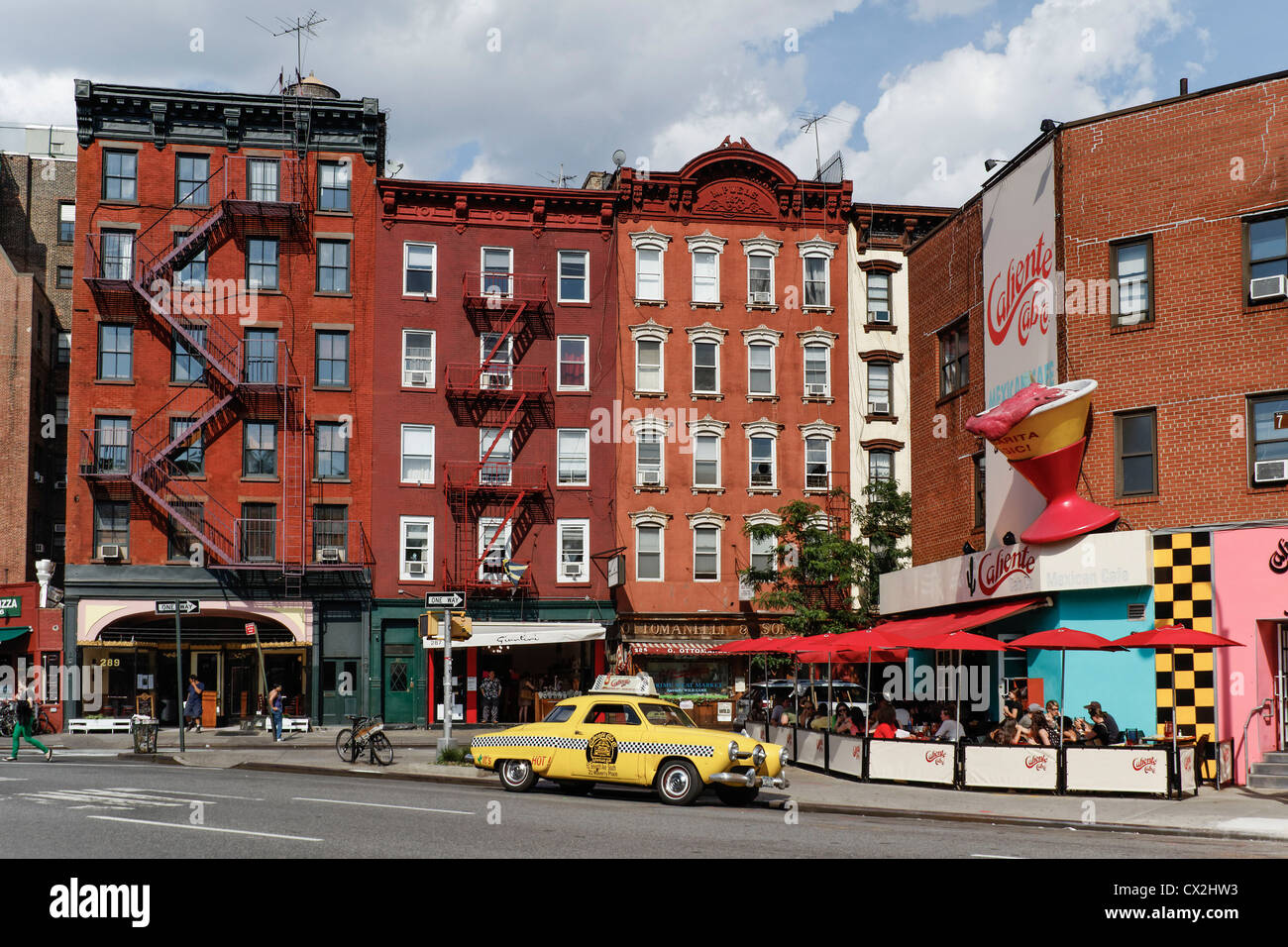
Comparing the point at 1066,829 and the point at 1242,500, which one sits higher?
the point at 1242,500

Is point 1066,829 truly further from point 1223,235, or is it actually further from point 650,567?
point 650,567

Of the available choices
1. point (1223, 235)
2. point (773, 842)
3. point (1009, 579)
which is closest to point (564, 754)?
point (773, 842)

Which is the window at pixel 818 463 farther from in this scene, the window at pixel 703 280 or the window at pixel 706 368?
the window at pixel 703 280

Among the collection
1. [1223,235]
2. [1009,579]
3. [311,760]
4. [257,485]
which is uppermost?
[1223,235]

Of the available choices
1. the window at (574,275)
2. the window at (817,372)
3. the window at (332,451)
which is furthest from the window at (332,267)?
the window at (817,372)

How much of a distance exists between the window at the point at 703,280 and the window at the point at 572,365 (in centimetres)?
427

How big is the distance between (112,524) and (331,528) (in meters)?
6.76

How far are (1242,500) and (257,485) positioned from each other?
3025cm

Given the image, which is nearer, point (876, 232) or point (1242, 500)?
point (1242, 500)

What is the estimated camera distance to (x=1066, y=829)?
59.8ft

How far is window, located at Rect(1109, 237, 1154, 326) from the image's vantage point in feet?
86.7

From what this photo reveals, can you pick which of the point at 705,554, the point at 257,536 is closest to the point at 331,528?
the point at 257,536

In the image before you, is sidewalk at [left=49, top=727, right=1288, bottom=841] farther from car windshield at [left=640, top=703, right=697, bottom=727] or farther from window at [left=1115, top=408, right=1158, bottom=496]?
window at [left=1115, top=408, right=1158, bottom=496]

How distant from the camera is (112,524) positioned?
42812mm
